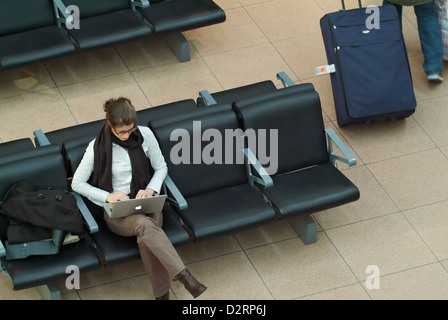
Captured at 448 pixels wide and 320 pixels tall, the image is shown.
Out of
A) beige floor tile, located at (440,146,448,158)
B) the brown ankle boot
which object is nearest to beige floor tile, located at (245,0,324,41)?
beige floor tile, located at (440,146,448,158)

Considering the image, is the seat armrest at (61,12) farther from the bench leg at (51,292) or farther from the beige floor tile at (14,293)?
the bench leg at (51,292)

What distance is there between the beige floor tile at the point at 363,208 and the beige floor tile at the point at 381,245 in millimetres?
50

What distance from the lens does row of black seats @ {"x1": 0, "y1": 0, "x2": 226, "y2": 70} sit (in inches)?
254

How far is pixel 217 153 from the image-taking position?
546cm

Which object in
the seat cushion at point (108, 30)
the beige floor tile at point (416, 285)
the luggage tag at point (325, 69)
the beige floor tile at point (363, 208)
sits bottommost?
the beige floor tile at point (416, 285)

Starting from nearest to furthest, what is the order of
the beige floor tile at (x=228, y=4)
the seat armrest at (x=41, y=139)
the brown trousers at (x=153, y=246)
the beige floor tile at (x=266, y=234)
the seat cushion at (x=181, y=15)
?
the brown trousers at (x=153, y=246)
the seat armrest at (x=41, y=139)
the beige floor tile at (x=266, y=234)
the seat cushion at (x=181, y=15)
the beige floor tile at (x=228, y=4)

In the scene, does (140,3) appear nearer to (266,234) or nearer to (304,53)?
(304,53)

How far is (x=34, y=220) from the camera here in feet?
16.0

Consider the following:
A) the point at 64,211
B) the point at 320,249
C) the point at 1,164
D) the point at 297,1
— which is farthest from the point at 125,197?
the point at 297,1

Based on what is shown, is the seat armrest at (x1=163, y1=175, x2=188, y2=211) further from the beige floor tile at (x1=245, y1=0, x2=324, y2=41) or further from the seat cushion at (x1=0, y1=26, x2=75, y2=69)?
the beige floor tile at (x1=245, y1=0, x2=324, y2=41)

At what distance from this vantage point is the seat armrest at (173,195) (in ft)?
16.8

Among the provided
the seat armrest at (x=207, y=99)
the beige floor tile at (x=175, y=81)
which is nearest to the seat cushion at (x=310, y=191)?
the seat armrest at (x=207, y=99)

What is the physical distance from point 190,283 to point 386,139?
2.18 metres

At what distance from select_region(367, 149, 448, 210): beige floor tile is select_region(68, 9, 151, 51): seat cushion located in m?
2.00
